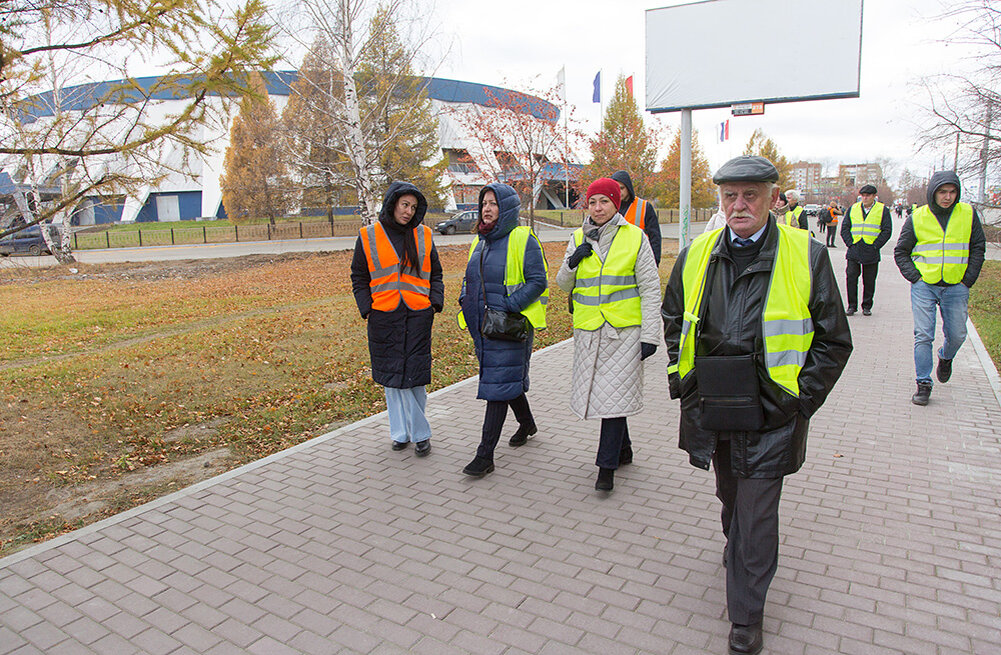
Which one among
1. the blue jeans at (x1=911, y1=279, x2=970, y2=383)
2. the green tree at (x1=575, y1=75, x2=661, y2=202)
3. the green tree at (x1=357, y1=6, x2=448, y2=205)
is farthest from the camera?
the green tree at (x1=575, y1=75, x2=661, y2=202)

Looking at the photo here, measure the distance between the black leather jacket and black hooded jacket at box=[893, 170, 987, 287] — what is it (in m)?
3.84

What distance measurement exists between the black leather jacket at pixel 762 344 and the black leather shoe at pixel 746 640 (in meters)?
0.61

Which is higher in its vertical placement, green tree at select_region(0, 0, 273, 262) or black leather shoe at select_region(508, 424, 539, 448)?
green tree at select_region(0, 0, 273, 262)

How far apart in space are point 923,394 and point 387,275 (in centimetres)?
479

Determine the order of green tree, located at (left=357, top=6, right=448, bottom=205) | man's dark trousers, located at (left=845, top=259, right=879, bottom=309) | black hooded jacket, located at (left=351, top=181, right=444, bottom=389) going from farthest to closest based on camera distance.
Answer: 1. green tree, located at (left=357, top=6, right=448, bottom=205)
2. man's dark trousers, located at (left=845, top=259, right=879, bottom=309)
3. black hooded jacket, located at (left=351, top=181, right=444, bottom=389)

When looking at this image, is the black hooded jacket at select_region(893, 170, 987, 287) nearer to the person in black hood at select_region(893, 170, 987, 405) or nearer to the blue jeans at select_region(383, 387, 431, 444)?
the person in black hood at select_region(893, 170, 987, 405)

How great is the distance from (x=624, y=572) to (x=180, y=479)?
3207 mm

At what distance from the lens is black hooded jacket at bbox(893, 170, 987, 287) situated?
5.91m

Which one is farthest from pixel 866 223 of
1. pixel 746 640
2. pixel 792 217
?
pixel 746 640

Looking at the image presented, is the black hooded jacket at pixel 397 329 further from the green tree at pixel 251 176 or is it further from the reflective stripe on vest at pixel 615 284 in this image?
the green tree at pixel 251 176

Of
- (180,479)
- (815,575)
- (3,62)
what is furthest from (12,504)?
(815,575)

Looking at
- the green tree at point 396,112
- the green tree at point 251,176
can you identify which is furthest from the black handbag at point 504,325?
the green tree at point 251,176

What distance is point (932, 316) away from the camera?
6.12 metres

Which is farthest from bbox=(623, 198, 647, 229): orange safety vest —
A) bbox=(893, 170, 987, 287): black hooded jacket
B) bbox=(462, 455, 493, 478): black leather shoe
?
bbox=(462, 455, 493, 478): black leather shoe
